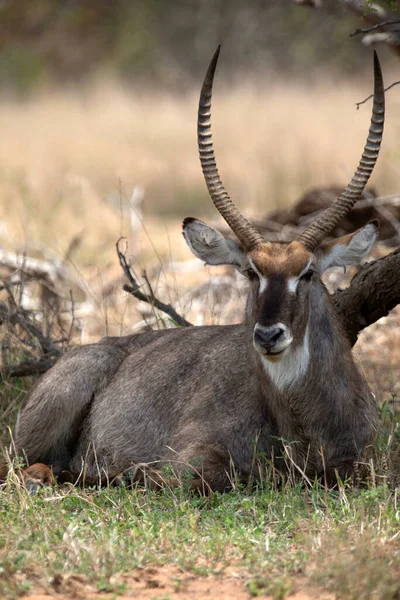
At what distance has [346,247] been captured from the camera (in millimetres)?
5746

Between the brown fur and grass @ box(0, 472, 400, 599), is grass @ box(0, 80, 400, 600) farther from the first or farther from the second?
the brown fur

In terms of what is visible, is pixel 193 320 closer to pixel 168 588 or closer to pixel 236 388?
pixel 236 388

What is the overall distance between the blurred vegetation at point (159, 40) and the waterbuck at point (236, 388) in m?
23.6

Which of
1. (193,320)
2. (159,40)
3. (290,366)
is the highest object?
(159,40)

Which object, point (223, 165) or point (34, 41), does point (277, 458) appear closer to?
point (223, 165)

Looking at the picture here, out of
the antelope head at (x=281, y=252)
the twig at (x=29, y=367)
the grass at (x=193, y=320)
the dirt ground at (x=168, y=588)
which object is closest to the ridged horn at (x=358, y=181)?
the antelope head at (x=281, y=252)

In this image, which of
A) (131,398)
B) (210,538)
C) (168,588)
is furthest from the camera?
(131,398)

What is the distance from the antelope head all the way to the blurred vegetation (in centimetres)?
2379

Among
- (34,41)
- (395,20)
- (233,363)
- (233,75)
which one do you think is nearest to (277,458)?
(233,363)

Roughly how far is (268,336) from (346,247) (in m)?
0.93

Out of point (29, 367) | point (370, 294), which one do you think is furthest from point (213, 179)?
point (29, 367)

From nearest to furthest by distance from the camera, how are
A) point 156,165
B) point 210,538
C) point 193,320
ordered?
point 210,538, point 193,320, point 156,165

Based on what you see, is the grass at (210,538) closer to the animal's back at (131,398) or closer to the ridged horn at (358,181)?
the animal's back at (131,398)

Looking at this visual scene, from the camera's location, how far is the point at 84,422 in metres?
6.59
